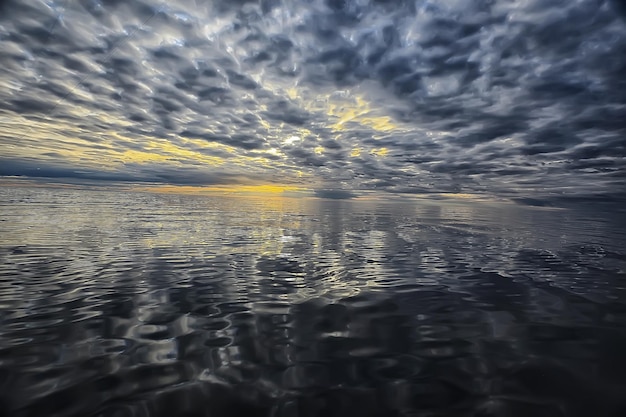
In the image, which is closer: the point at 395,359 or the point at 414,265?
the point at 395,359

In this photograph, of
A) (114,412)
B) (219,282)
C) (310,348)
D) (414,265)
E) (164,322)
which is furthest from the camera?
(414,265)

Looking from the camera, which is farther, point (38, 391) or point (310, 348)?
point (310, 348)

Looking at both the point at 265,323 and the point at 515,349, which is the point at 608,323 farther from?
the point at 265,323

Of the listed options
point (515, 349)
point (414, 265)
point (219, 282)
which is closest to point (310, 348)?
point (515, 349)

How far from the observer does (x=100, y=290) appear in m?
10.1

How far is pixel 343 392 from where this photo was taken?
496 centimetres

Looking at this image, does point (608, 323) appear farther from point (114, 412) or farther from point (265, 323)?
point (114, 412)

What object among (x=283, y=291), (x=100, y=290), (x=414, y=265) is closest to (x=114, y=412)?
(x=283, y=291)

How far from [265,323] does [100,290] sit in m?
6.80

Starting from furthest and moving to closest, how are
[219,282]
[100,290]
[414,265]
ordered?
[414,265] → [219,282] → [100,290]

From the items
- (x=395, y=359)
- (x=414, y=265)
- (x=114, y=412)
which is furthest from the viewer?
(x=414, y=265)

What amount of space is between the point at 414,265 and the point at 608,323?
7.78m

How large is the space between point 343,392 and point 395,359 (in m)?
1.62

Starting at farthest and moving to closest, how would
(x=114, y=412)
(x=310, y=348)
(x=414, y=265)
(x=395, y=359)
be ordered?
(x=414, y=265) < (x=310, y=348) < (x=395, y=359) < (x=114, y=412)
